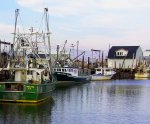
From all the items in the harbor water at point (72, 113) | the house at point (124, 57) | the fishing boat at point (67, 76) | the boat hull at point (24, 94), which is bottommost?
the harbor water at point (72, 113)

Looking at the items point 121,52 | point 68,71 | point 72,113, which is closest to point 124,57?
point 121,52

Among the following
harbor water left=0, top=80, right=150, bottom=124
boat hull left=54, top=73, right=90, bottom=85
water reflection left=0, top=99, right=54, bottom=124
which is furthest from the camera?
boat hull left=54, top=73, right=90, bottom=85

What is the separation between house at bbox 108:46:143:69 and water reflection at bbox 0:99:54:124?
90554mm

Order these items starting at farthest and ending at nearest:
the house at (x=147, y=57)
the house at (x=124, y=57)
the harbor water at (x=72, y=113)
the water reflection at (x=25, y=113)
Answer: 1. the house at (x=147, y=57)
2. the house at (x=124, y=57)
3. the harbor water at (x=72, y=113)
4. the water reflection at (x=25, y=113)

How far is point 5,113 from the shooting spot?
31.7m

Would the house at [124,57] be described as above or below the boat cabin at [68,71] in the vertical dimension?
above

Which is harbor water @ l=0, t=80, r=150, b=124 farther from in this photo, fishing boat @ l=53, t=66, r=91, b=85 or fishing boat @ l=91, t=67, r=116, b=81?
fishing boat @ l=91, t=67, r=116, b=81

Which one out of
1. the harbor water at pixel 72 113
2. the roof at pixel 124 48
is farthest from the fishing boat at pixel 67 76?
the roof at pixel 124 48

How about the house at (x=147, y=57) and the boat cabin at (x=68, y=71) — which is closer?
the boat cabin at (x=68, y=71)

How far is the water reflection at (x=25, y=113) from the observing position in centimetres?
2906

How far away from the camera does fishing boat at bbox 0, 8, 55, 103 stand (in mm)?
36562

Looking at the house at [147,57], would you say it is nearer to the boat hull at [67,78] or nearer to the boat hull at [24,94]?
the boat hull at [67,78]

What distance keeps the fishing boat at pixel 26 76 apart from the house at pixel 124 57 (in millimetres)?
81187

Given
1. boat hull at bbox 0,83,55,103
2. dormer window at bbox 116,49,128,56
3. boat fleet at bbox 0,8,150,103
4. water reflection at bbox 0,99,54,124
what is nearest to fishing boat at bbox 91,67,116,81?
dormer window at bbox 116,49,128,56
